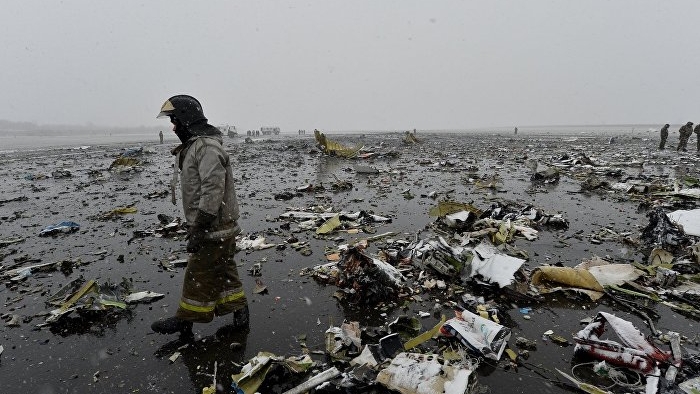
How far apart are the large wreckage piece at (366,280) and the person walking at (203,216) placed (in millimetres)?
1400

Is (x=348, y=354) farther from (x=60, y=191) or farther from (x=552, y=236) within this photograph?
(x=60, y=191)

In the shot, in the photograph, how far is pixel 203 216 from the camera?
3059 millimetres

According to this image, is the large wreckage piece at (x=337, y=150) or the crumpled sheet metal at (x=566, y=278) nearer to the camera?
the crumpled sheet metal at (x=566, y=278)

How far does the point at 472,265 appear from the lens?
4484mm

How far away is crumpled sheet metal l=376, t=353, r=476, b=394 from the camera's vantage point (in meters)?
2.46

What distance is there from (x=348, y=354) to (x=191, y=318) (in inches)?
60.9

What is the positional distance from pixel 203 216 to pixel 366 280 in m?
2.04

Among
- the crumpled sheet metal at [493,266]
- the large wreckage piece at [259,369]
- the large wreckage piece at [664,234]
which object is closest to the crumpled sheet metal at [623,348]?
the crumpled sheet metal at [493,266]

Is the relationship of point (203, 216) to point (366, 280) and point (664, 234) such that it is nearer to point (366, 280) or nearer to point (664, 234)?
point (366, 280)

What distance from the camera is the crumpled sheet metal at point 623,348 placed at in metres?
2.82

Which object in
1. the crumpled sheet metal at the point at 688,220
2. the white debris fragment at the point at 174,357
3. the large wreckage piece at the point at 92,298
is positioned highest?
the crumpled sheet metal at the point at 688,220

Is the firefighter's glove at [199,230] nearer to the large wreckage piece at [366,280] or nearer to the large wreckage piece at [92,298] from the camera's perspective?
the large wreckage piece at [92,298]

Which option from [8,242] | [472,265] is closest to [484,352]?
[472,265]

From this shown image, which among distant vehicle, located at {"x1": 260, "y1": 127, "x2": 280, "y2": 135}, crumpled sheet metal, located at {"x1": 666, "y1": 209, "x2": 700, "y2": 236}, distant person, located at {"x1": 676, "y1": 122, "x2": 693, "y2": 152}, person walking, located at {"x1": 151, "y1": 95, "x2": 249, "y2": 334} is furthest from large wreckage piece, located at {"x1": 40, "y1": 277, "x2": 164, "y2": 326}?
distant vehicle, located at {"x1": 260, "y1": 127, "x2": 280, "y2": 135}
